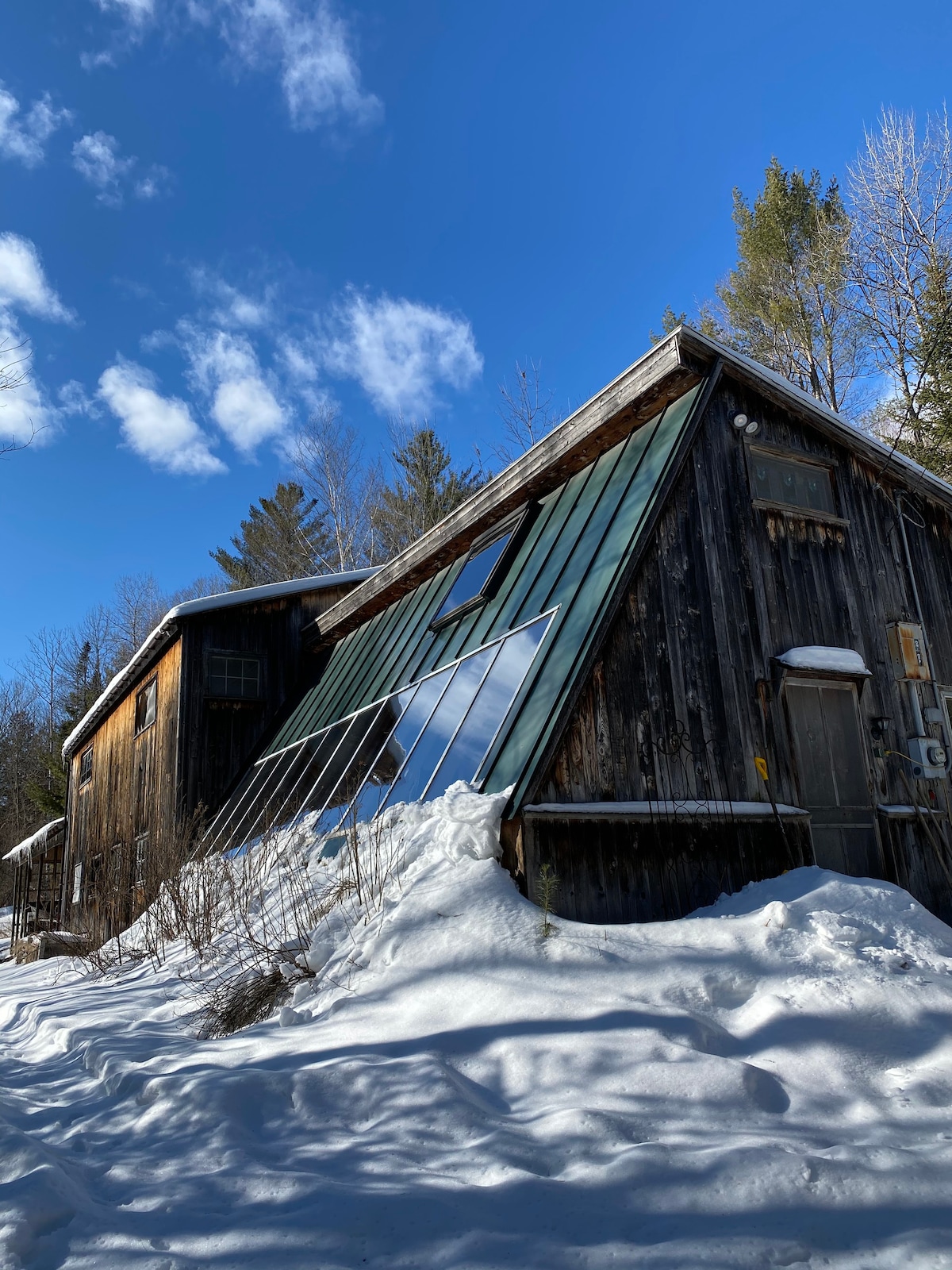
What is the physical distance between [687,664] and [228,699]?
27.7 feet

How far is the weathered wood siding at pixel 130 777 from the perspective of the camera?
13227 mm

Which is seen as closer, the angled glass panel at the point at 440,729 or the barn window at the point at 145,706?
the angled glass panel at the point at 440,729

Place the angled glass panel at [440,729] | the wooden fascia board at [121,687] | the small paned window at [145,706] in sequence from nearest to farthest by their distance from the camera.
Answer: the angled glass panel at [440,729]
the wooden fascia board at [121,687]
the small paned window at [145,706]

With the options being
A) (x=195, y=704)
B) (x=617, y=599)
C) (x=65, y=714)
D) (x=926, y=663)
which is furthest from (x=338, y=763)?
(x=65, y=714)

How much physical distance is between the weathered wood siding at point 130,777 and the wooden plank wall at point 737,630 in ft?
25.5

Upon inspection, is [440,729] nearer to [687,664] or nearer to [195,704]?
[687,664]

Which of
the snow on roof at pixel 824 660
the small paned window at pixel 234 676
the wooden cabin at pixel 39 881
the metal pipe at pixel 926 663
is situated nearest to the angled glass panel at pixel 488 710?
the snow on roof at pixel 824 660

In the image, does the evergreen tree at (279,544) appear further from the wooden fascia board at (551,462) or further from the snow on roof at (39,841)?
the wooden fascia board at (551,462)

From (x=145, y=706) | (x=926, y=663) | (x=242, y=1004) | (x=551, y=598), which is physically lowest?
(x=242, y=1004)

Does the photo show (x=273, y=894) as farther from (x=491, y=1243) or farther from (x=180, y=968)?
(x=491, y=1243)

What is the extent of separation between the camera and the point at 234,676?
45.0ft

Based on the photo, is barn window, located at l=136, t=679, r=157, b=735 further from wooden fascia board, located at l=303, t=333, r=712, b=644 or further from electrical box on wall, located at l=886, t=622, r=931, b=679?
electrical box on wall, located at l=886, t=622, r=931, b=679

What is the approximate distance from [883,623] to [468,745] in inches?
174

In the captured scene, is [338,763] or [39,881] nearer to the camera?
[338,763]
